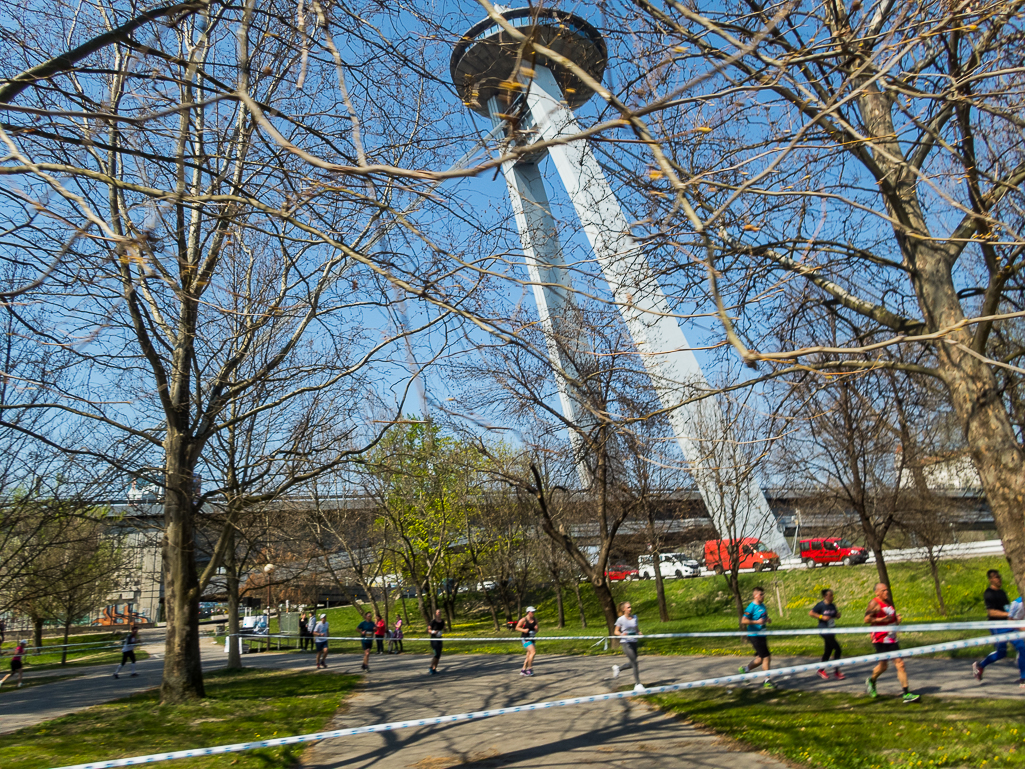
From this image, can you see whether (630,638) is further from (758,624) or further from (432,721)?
(432,721)

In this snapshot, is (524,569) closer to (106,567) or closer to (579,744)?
(106,567)

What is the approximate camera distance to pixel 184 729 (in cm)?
1059

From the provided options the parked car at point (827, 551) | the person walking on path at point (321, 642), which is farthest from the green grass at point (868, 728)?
the parked car at point (827, 551)

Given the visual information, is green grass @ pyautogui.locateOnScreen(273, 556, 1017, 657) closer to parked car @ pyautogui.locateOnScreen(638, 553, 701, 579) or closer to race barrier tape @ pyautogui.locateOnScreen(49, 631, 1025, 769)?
parked car @ pyautogui.locateOnScreen(638, 553, 701, 579)

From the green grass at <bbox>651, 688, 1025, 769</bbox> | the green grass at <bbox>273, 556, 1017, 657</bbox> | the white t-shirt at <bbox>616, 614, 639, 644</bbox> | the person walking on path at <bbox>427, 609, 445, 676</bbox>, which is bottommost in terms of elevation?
the green grass at <bbox>273, 556, 1017, 657</bbox>

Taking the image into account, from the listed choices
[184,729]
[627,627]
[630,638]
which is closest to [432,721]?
[184,729]

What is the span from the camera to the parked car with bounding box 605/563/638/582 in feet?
140

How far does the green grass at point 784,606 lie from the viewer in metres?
18.1

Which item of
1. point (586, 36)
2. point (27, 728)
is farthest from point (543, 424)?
point (27, 728)

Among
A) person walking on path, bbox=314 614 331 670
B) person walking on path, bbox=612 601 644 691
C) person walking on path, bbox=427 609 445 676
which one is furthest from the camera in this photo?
person walking on path, bbox=314 614 331 670

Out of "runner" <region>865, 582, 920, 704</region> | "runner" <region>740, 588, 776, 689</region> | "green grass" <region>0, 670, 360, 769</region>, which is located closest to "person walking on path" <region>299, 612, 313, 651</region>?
"green grass" <region>0, 670, 360, 769</region>

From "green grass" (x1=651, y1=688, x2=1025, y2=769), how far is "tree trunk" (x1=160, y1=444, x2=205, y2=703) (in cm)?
830

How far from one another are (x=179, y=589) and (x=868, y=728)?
11023mm

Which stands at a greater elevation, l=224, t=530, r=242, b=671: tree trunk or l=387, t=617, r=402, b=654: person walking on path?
l=224, t=530, r=242, b=671: tree trunk
